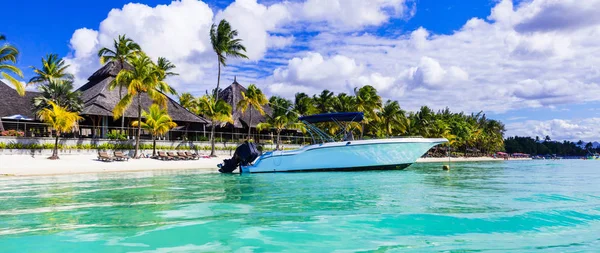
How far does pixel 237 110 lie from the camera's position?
134ft

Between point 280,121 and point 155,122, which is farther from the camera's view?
point 280,121

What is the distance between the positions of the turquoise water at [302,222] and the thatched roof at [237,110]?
2914 centimetres

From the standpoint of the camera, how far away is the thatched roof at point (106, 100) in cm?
3043

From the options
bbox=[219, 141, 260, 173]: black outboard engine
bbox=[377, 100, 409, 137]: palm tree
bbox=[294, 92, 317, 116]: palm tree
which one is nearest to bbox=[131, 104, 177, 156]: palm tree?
bbox=[219, 141, 260, 173]: black outboard engine

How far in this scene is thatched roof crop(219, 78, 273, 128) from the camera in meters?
40.7

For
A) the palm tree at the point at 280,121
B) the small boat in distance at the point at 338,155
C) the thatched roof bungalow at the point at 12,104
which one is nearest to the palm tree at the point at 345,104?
the palm tree at the point at 280,121

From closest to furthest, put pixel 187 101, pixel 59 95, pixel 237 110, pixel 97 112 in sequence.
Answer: pixel 59 95, pixel 97 112, pixel 237 110, pixel 187 101

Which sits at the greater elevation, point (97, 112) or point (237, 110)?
point (237, 110)

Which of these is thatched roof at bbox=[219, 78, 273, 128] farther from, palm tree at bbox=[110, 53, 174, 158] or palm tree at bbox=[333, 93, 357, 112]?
palm tree at bbox=[110, 53, 174, 158]

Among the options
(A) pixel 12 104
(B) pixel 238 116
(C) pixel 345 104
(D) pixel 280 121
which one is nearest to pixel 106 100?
(A) pixel 12 104

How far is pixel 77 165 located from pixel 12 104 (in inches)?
591

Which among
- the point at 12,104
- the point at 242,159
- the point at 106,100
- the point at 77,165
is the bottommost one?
the point at 77,165

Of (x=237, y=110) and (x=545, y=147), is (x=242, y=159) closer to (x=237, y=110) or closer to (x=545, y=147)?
(x=237, y=110)

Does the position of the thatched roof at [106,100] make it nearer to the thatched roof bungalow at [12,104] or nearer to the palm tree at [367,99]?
the thatched roof bungalow at [12,104]
